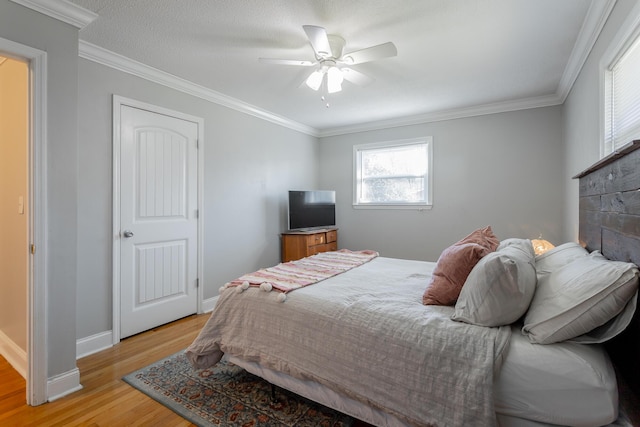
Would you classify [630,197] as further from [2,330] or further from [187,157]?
[2,330]

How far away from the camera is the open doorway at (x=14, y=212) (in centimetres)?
212

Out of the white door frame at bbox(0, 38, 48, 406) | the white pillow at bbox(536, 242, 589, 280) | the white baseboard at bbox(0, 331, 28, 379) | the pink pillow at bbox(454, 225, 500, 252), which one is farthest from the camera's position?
the white baseboard at bbox(0, 331, 28, 379)

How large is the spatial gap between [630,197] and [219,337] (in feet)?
7.27

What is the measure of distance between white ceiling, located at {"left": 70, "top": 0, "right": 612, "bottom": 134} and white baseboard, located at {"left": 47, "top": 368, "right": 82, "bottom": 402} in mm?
2424

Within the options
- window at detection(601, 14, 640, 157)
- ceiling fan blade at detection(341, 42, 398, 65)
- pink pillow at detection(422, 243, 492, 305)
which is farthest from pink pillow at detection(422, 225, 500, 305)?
ceiling fan blade at detection(341, 42, 398, 65)

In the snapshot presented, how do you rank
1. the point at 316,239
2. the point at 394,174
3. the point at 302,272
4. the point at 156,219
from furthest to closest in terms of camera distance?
the point at 394,174
the point at 316,239
the point at 156,219
the point at 302,272

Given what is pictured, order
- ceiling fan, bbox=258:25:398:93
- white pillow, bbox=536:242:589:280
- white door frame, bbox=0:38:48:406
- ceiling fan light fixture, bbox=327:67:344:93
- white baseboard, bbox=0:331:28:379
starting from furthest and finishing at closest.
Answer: ceiling fan light fixture, bbox=327:67:344:93
white baseboard, bbox=0:331:28:379
ceiling fan, bbox=258:25:398:93
white door frame, bbox=0:38:48:406
white pillow, bbox=536:242:589:280

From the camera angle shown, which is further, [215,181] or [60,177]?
[215,181]

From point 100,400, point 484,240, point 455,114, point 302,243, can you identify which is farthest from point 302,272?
point 455,114

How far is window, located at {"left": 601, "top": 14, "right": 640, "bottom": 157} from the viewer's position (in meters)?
1.70

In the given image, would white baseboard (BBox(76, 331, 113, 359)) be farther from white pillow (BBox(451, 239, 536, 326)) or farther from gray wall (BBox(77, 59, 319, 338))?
white pillow (BBox(451, 239, 536, 326))

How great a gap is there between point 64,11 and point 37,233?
4.71ft

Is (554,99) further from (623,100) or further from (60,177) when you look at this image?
(60,177)

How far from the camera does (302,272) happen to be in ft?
7.80
